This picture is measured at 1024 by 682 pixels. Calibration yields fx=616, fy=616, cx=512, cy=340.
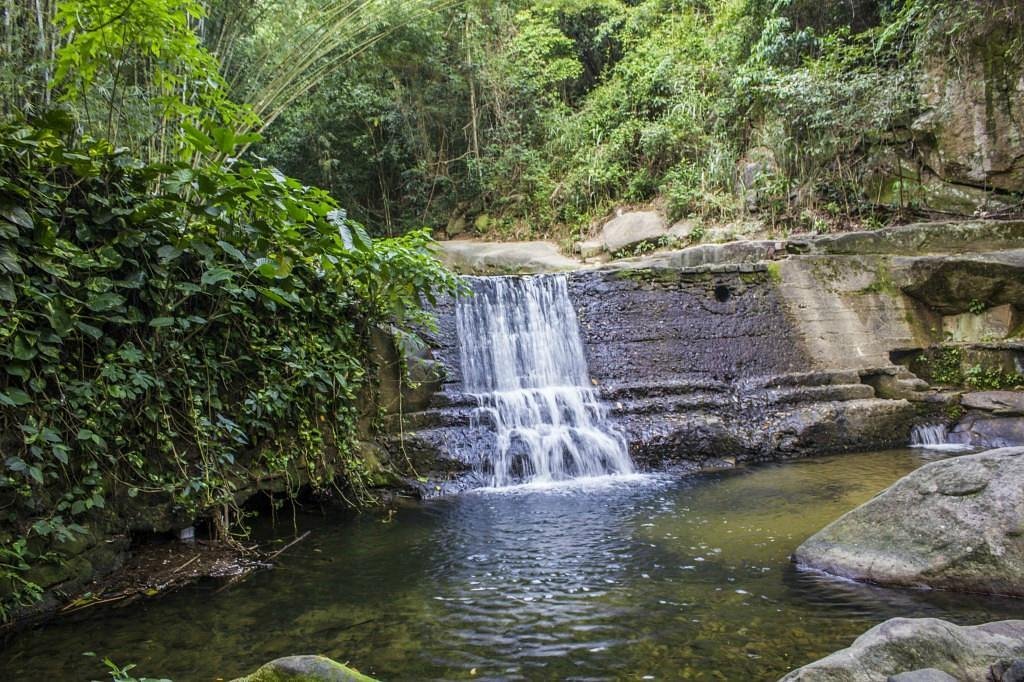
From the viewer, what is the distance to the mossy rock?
64.5 inches

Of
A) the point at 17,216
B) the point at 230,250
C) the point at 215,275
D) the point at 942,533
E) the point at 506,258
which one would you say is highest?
the point at 506,258

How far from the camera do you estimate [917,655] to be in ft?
6.00

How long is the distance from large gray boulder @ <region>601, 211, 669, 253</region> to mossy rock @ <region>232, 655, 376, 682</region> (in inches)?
400

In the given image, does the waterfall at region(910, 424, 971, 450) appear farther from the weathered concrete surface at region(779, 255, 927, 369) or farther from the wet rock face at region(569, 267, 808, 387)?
the wet rock face at region(569, 267, 808, 387)

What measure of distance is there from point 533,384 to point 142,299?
181 inches

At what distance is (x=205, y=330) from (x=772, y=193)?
30.1 ft

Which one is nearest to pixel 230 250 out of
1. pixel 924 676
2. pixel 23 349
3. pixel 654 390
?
pixel 23 349

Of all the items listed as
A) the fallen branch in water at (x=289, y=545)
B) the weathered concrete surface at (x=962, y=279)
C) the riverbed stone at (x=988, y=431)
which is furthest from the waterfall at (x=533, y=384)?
the weathered concrete surface at (x=962, y=279)

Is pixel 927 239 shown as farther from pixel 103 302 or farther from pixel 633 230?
pixel 103 302

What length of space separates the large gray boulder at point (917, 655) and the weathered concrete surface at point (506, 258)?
929cm

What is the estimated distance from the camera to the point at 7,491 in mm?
2691

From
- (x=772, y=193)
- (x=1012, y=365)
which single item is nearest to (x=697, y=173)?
(x=772, y=193)

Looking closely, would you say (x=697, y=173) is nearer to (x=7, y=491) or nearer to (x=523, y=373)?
(x=523, y=373)

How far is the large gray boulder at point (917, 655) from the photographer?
5.80 ft
